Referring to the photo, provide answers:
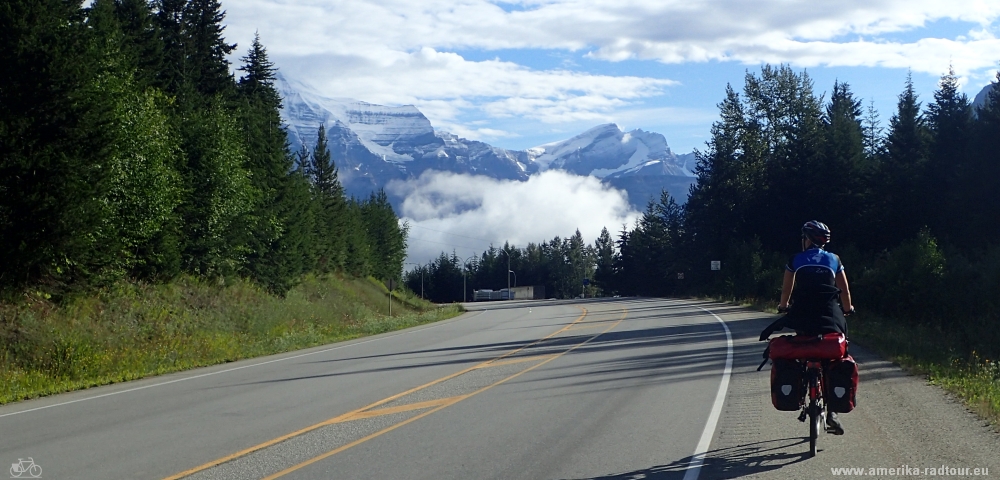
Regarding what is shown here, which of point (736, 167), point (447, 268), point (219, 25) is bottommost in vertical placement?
point (447, 268)

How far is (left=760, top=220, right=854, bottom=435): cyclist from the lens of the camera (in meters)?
8.27

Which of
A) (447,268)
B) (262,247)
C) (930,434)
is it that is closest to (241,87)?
(262,247)

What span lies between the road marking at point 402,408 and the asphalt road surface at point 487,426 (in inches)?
1.1

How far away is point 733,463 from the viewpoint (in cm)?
817

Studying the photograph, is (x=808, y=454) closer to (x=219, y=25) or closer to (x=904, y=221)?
(x=219, y=25)

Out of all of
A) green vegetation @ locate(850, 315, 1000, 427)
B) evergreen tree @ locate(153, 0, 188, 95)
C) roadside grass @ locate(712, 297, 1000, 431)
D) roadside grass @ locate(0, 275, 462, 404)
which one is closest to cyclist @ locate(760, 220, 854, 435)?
→ roadside grass @ locate(712, 297, 1000, 431)

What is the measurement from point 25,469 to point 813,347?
310 inches

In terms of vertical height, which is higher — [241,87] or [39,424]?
[241,87]

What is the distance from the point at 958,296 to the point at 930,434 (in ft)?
87.6

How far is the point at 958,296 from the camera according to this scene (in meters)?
32.7

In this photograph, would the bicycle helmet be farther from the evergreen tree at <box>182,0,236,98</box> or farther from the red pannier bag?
the evergreen tree at <box>182,0,236,98</box>

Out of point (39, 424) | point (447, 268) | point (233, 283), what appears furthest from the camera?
point (447, 268)

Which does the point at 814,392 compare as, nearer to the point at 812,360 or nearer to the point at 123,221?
the point at 812,360

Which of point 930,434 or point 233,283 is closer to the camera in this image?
point 930,434
